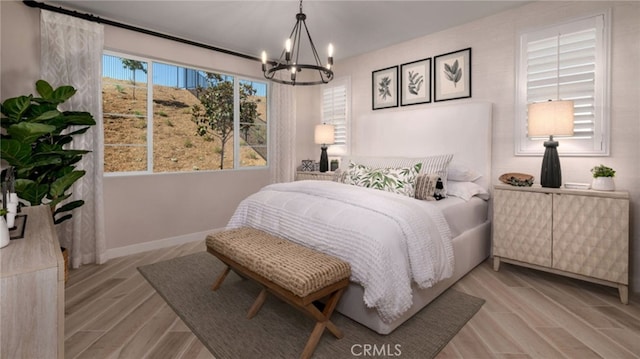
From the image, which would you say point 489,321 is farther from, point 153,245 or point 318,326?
point 153,245

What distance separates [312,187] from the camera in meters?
2.62

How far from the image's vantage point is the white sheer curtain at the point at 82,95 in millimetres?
2814

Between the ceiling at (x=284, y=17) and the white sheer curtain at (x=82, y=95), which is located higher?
the ceiling at (x=284, y=17)

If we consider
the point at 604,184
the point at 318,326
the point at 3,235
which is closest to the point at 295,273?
the point at 318,326

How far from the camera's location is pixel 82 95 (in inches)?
116

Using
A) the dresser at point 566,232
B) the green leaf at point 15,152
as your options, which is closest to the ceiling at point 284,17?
the green leaf at point 15,152

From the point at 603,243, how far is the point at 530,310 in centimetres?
79

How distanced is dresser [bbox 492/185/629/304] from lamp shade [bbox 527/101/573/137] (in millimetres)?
476

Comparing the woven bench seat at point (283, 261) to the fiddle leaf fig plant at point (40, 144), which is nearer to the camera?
the woven bench seat at point (283, 261)

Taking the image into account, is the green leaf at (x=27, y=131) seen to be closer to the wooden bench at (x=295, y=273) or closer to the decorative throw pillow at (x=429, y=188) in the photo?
the wooden bench at (x=295, y=273)

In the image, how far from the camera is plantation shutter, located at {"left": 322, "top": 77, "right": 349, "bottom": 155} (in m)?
4.64

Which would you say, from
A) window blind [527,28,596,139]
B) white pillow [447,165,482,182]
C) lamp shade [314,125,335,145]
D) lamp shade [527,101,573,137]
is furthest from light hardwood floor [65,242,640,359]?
lamp shade [314,125,335,145]

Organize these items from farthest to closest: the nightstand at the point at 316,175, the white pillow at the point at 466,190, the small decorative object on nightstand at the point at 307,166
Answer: the small decorative object on nightstand at the point at 307,166 → the nightstand at the point at 316,175 → the white pillow at the point at 466,190

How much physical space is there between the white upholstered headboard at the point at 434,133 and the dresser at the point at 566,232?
572 millimetres
